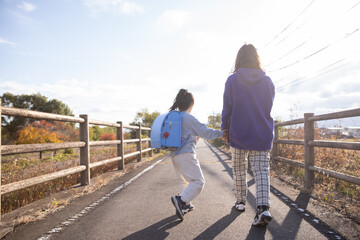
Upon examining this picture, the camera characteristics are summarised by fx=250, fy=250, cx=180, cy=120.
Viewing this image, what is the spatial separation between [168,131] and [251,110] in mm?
1019

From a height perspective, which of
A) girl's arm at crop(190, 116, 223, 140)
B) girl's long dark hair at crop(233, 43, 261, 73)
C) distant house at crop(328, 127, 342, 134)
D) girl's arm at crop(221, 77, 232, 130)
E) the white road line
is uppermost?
girl's long dark hair at crop(233, 43, 261, 73)

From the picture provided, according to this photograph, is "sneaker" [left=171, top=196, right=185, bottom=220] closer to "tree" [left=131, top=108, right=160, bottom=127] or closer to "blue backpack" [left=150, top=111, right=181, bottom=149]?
"blue backpack" [left=150, top=111, right=181, bottom=149]

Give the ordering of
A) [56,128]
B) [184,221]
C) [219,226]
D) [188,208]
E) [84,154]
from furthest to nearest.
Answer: [56,128]
[84,154]
[188,208]
[184,221]
[219,226]

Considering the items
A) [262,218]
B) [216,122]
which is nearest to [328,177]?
[262,218]

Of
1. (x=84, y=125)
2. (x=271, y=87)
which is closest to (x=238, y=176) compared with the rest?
(x=271, y=87)

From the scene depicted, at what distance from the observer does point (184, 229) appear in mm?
2711

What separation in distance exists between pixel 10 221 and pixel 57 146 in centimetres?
143

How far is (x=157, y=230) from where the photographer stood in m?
2.70

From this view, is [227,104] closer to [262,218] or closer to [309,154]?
[262,218]

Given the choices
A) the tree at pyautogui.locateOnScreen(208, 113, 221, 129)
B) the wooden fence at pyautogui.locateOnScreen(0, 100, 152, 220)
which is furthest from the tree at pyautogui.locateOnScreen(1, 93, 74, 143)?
the wooden fence at pyautogui.locateOnScreen(0, 100, 152, 220)

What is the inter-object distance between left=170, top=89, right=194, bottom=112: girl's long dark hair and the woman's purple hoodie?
1.94ft

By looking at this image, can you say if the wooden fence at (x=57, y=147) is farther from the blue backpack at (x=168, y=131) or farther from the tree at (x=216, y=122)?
the tree at (x=216, y=122)

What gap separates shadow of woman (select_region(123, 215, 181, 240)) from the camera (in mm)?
2524

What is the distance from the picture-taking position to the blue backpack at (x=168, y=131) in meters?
3.03
